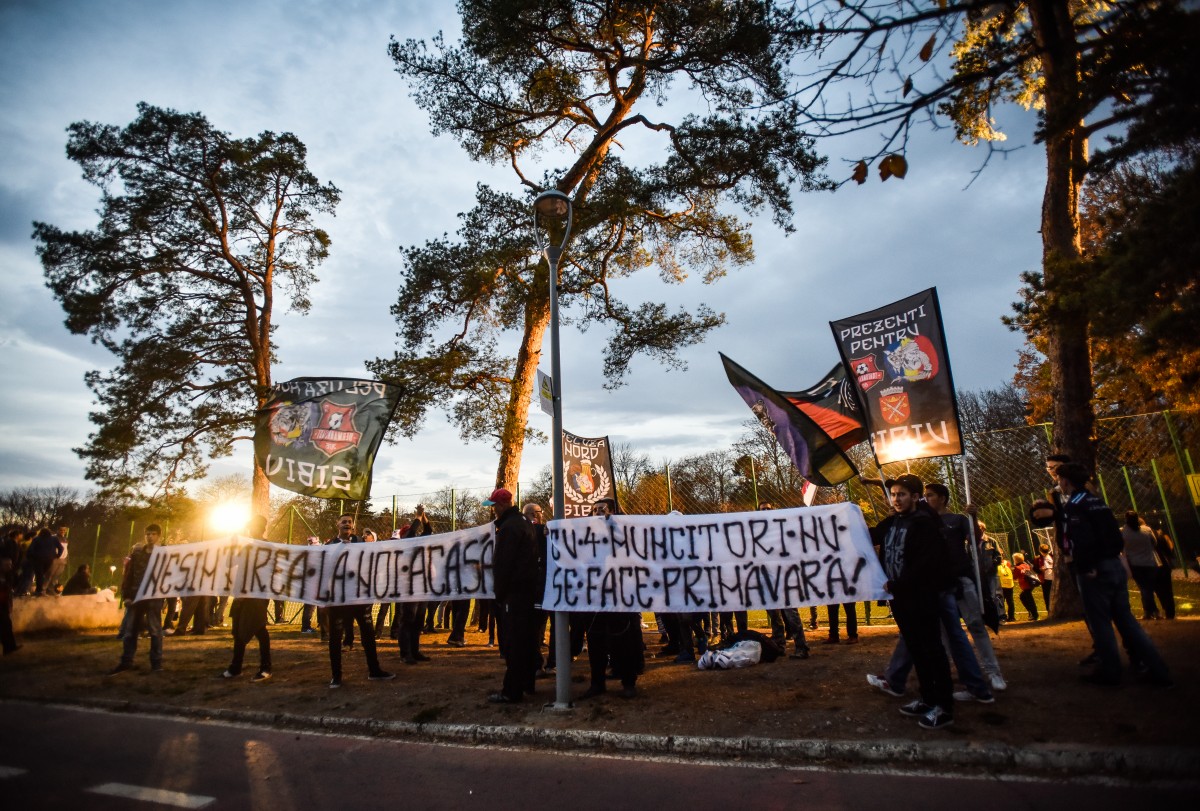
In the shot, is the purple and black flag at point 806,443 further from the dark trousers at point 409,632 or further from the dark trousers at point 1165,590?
the dark trousers at point 409,632

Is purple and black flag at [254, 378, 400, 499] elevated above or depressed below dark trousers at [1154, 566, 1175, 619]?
above

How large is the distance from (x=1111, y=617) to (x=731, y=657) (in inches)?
145

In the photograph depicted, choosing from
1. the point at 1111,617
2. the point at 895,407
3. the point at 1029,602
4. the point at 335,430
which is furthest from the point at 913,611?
the point at 1029,602

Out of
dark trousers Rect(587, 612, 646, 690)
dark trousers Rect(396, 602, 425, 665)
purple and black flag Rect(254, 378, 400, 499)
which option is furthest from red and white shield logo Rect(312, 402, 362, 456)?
dark trousers Rect(587, 612, 646, 690)

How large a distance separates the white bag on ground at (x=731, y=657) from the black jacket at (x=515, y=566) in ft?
7.79

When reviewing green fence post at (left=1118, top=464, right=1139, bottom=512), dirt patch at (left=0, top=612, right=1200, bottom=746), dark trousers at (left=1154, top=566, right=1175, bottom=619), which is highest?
green fence post at (left=1118, top=464, right=1139, bottom=512)

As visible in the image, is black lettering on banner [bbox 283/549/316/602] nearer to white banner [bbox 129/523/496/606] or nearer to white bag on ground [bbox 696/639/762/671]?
white banner [bbox 129/523/496/606]

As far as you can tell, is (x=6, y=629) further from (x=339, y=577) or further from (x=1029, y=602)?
(x=1029, y=602)

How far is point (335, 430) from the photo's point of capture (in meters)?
9.05

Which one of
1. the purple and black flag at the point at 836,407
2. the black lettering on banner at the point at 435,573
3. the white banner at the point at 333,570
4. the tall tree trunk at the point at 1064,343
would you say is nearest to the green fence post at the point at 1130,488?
the tall tree trunk at the point at 1064,343

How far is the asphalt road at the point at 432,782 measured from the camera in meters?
3.59

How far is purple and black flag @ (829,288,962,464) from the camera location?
723 cm

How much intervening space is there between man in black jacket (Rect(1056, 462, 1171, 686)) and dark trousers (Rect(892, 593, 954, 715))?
1.50 metres

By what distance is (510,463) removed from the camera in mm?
12586
